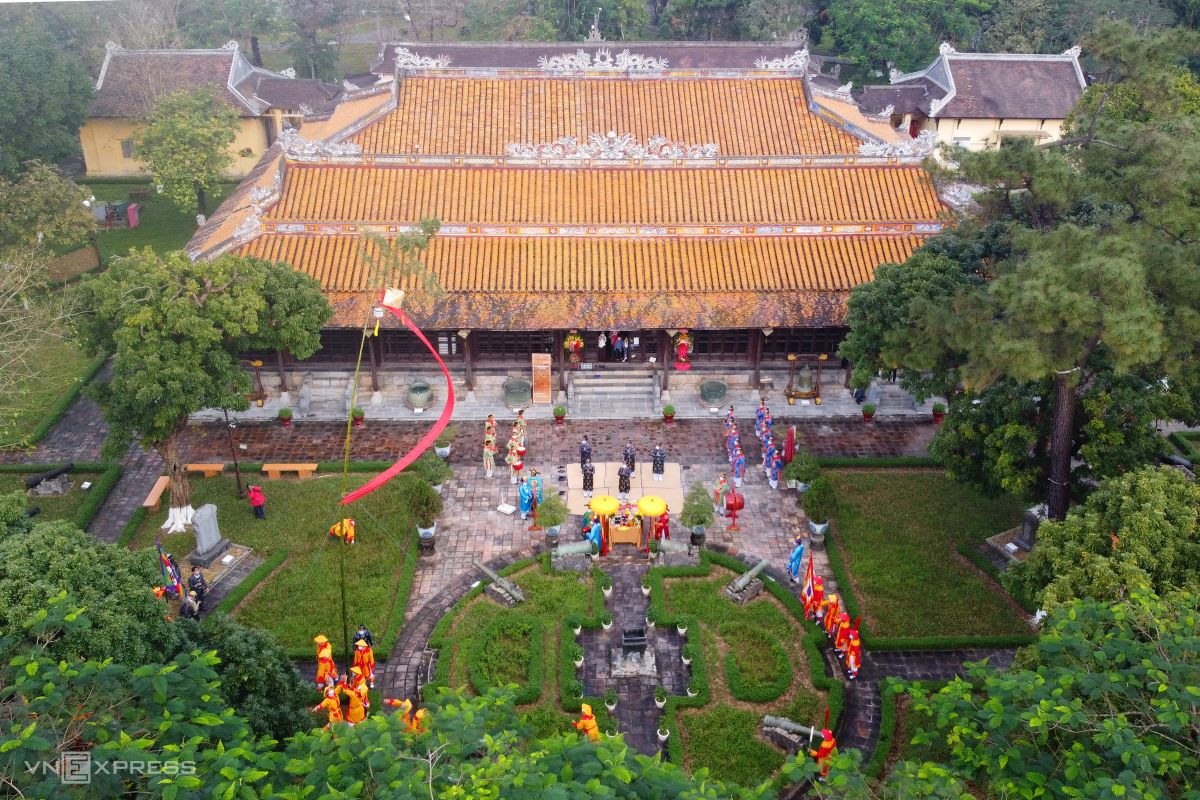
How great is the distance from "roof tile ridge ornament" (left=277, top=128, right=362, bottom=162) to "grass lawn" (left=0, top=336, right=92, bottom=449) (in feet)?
31.6

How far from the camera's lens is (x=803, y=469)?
93.7 feet

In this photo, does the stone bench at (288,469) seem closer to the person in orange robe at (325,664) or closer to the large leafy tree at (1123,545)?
the person in orange robe at (325,664)

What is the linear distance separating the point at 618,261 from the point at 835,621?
578 inches

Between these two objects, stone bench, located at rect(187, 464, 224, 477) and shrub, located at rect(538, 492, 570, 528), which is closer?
shrub, located at rect(538, 492, 570, 528)

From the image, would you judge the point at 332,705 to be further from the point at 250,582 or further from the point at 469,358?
the point at 469,358

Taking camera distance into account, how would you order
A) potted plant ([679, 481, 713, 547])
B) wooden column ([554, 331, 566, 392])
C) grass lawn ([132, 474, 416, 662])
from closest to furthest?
grass lawn ([132, 474, 416, 662]) → potted plant ([679, 481, 713, 547]) → wooden column ([554, 331, 566, 392])

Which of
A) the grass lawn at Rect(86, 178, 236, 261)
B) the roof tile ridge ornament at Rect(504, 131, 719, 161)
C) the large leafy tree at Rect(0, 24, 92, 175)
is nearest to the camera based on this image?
the roof tile ridge ornament at Rect(504, 131, 719, 161)

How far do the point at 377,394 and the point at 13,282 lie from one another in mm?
11919

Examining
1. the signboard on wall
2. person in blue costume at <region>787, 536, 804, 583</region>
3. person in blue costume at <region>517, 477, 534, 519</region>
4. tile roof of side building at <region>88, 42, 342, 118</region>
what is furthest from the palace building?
tile roof of side building at <region>88, 42, 342, 118</region>

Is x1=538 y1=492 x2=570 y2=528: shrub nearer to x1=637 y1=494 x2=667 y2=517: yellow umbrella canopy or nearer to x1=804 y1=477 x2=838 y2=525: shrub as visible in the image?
x1=637 y1=494 x2=667 y2=517: yellow umbrella canopy

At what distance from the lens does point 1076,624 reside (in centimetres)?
A: 1644

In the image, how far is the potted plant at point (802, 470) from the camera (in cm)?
2858

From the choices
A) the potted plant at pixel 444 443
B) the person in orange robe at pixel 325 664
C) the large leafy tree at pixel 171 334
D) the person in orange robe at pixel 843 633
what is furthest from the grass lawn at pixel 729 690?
the large leafy tree at pixel 171 334

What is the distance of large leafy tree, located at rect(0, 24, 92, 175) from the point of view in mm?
44594
